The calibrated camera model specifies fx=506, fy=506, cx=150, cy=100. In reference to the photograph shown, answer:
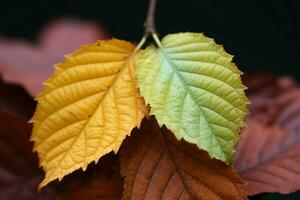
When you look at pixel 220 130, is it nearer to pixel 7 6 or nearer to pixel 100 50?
pixel 100 50

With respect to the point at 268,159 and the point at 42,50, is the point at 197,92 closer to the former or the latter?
the point at 268,159

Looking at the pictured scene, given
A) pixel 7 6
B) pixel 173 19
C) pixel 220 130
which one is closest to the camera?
pixel 220 130

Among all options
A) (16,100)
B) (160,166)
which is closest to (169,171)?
(160,166)

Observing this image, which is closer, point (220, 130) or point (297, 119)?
point (220, 130)

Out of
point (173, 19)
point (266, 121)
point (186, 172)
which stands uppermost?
point (186, 172)

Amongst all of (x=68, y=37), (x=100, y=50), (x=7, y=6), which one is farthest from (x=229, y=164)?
(x=7, y=6)

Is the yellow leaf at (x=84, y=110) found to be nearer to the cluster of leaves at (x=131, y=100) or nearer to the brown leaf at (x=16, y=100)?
the cluster of leaves at (x=131, y=100)
